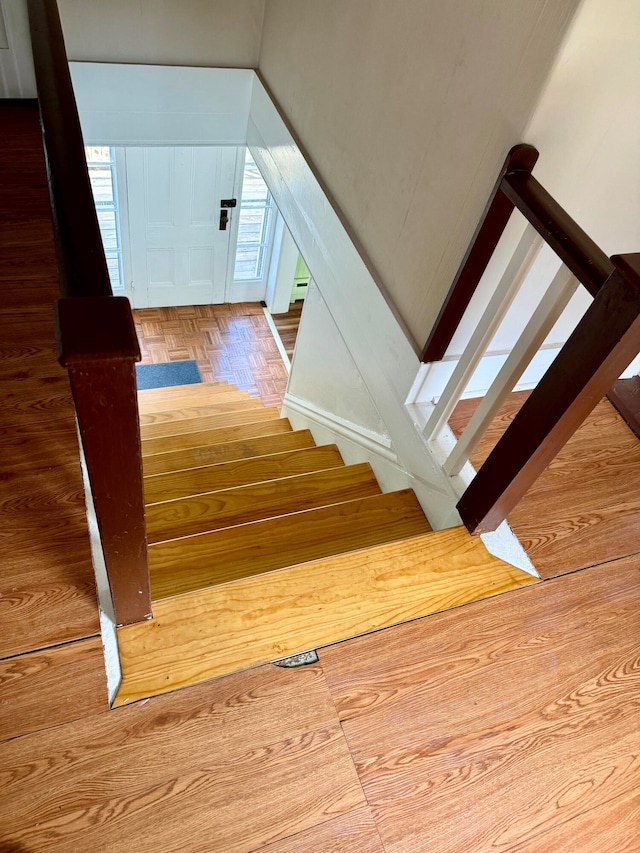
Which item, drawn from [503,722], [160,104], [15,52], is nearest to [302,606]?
[503,722]

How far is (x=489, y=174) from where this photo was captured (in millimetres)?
1604

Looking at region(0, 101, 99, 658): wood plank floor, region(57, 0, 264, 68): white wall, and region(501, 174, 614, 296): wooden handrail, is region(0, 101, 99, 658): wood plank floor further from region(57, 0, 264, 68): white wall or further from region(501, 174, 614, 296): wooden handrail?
region(57, 0, 264, 68): white wall

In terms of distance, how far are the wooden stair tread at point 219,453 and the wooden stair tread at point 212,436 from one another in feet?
0.33

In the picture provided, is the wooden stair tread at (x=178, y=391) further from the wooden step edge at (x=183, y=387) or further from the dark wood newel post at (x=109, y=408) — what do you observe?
the dark wood newel post at (x=109, y=408)

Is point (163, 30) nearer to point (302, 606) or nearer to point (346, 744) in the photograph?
point (302, 606)

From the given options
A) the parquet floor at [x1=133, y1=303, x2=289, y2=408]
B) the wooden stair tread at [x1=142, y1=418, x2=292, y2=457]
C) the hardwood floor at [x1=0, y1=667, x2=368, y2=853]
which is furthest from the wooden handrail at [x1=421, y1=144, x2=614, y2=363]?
the parquet floor at [x1=133, y1=303, x2=289, y2=408]

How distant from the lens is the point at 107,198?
4738mm

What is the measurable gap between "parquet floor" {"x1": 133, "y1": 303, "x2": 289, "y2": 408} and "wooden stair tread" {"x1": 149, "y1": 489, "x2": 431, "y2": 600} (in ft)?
9.64

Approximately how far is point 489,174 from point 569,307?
2.10ft

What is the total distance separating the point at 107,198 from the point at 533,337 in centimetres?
420

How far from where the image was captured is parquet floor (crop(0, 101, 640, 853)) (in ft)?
3.96

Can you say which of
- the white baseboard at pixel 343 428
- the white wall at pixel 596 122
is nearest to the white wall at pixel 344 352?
the white baseboard at pixel 343 428

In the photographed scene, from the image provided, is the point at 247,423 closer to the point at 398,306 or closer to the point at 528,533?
the point at 398,306

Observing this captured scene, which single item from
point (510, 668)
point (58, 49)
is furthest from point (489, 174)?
point (510, 668)
